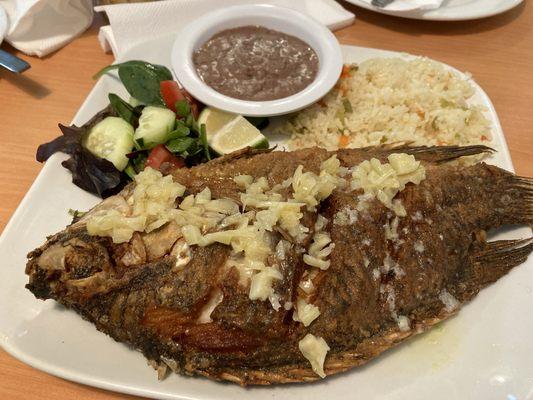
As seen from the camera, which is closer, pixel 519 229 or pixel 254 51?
pixel 519 229

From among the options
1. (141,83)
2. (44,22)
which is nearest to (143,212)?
(141,83)

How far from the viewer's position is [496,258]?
232cm

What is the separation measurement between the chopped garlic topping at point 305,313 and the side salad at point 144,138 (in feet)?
3.68

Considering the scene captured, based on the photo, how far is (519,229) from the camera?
2500 mm

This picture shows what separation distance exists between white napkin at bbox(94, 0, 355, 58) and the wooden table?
345 millimetres

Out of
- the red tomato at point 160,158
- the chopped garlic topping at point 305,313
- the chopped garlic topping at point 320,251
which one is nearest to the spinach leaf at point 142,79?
the red tomato at point 160,158

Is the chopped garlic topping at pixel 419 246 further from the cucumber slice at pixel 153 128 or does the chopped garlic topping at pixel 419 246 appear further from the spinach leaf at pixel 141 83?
the spinach leaf at pixel 141 83

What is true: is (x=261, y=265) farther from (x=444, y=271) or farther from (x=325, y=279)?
(x=444, y=271)

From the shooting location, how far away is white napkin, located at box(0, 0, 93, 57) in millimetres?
3525

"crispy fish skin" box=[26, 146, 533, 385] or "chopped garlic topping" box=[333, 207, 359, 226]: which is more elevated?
"chopped garlic topping" box=[333, 207, 359, 226]

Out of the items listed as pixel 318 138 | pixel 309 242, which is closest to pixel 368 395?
pixel 309 242

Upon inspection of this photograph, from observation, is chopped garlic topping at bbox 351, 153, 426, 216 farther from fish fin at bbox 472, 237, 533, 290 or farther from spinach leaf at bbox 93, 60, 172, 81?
spinach leaf at bbox 93, 60, 172, 81

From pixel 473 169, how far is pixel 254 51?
1559mm

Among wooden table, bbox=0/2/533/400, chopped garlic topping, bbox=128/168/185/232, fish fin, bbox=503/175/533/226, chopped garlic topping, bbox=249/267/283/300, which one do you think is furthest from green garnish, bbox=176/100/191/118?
fish fin, bbox=503/175/533/226
